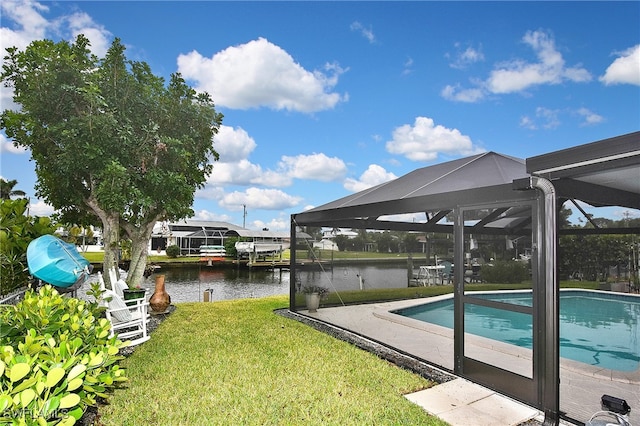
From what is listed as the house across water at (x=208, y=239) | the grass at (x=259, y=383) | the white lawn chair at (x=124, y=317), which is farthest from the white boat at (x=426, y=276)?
the house across water at (x=208, y=239)

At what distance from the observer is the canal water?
9.30m

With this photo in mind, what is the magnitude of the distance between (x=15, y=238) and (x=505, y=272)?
26.5ft

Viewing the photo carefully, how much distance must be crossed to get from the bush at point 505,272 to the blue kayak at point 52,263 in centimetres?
635

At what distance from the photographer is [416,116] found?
38.8 ft

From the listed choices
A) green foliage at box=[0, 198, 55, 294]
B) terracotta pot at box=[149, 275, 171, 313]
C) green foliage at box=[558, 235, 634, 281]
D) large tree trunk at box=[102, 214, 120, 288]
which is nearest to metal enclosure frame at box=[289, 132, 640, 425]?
green foliage at box=[558, 235, 634, 281]

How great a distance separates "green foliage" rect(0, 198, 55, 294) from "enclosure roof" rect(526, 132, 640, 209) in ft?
26.6

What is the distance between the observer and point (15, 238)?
693 cm

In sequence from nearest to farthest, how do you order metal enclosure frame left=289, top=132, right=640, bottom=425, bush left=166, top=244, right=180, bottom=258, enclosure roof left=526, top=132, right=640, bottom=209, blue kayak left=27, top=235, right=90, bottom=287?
enclosure roof left=526, top=132, right=640, bottom=209, metal enclosure frame left=289, top=132, right=640, bottom=425, blue kayak left=27, top=235, right=90, bottom=287, bush left=166, top=244, right=180, bottom=258

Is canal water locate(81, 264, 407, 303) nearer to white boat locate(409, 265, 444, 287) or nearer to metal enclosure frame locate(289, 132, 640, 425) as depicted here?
white boat locate(409, 265, 444, 287)

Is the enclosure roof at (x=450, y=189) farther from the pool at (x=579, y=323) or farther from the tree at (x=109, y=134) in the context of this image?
the tree at (x=109, y=134)

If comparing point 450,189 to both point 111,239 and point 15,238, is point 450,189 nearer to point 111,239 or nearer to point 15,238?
point 15,238

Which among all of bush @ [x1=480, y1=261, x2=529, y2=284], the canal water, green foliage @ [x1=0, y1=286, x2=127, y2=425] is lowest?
the canal water

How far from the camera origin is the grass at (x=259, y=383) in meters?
3.32

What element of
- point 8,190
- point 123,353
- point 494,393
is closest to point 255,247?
point 8,190
